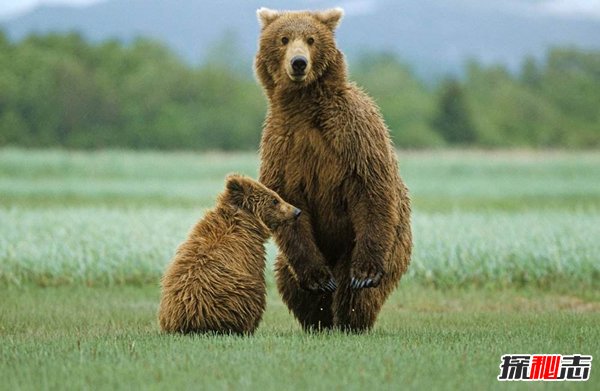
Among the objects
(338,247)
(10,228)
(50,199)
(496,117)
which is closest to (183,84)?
(496,117)

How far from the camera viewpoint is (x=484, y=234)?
14344mm

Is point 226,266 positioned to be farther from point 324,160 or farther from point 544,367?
point 544,367

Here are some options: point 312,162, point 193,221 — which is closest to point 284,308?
point 312,162

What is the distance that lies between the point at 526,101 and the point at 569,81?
24.9 feet

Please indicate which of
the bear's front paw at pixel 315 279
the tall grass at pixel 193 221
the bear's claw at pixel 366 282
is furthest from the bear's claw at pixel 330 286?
the tall grass at pixel 193 221

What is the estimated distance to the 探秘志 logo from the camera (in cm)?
589

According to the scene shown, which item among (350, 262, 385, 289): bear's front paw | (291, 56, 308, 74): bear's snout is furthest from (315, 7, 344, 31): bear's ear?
(350, 262, 385, 289): bear's front paw

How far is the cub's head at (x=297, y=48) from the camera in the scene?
23.7 feet

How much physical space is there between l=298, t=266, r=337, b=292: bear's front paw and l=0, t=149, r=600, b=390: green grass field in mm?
348

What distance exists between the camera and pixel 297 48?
283 inches

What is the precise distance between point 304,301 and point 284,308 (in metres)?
3.17

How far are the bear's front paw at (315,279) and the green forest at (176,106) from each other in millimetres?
42995

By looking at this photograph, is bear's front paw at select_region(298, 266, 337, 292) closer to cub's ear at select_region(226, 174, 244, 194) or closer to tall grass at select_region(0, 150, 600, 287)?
cub's ear at select_region(226, 174, 244, 194)

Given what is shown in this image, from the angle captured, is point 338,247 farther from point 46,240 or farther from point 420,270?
point 46,240
